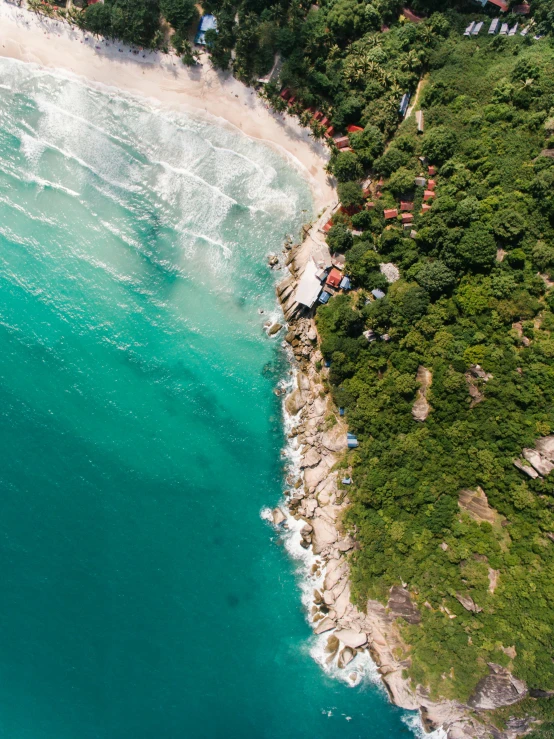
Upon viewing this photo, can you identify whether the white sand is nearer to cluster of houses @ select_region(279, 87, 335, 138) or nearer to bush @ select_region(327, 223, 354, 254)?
cluster of houses @ select_region(279, 87, 335, 138)

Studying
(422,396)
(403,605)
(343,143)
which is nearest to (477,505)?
(422,396)

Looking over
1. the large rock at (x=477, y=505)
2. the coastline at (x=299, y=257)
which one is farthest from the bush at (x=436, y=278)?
the large rock at (x=477, y=505)

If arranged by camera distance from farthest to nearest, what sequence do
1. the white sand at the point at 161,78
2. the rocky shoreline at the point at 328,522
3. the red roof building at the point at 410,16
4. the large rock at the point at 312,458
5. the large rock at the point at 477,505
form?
the white sand at the point at 161,78
the large rock at the point at 312,458
the red roof building at the point at 410,16
the rocky shoreline at the point at 328,522
the large rock at the point at 477,505

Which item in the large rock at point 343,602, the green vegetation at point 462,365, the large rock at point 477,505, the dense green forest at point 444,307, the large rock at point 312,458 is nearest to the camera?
the green vegetation at point 462,365

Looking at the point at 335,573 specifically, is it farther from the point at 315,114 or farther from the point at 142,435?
the point at 315,114

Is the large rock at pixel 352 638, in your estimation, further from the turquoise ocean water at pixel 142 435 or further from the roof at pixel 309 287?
the roof at pixel 309 287

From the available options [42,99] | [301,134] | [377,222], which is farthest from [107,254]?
[377,222]

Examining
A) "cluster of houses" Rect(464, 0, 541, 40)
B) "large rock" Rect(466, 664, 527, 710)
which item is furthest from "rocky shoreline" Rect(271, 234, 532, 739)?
"cluster of houses" Rect(464, 0, 541, 40)

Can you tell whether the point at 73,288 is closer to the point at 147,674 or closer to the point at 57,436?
the point at 57,436
